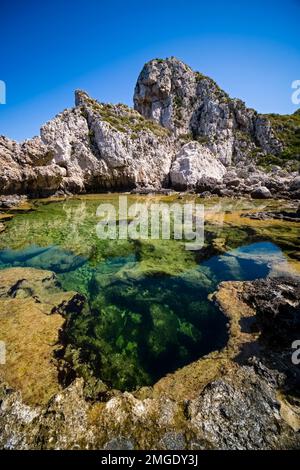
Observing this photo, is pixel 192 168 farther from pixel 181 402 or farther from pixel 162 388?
pixel 181 402

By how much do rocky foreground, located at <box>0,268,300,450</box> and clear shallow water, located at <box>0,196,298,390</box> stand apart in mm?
541

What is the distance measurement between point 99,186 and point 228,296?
38794 millimetres

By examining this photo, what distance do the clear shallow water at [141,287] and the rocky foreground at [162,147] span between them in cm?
2223

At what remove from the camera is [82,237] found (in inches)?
617

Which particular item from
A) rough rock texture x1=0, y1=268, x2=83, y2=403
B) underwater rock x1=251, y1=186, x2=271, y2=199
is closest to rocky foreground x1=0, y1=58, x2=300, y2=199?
underwater rock x1=251, y1=186, x2=271, y2=199

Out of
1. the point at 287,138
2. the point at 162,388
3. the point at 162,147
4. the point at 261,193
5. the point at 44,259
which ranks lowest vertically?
the point at 162,388

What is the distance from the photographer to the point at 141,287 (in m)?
8.95

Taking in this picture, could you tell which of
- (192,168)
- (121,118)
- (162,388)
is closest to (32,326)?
(162,388)

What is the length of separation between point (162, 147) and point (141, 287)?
4576 centimetres

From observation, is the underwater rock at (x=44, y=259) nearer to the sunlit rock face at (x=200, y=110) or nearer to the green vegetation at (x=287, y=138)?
the sunlit rock face at (x=200, y=110)

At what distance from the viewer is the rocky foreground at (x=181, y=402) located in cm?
368

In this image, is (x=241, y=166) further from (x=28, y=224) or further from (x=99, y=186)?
(x=28, y=224)

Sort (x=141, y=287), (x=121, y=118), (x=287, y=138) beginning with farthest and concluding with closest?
(x=287, y=138)
(x=121, y=118)
(x=141, y=287)

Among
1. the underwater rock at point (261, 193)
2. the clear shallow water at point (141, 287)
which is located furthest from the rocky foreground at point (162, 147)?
the clear shallow water at point (141, 287)
